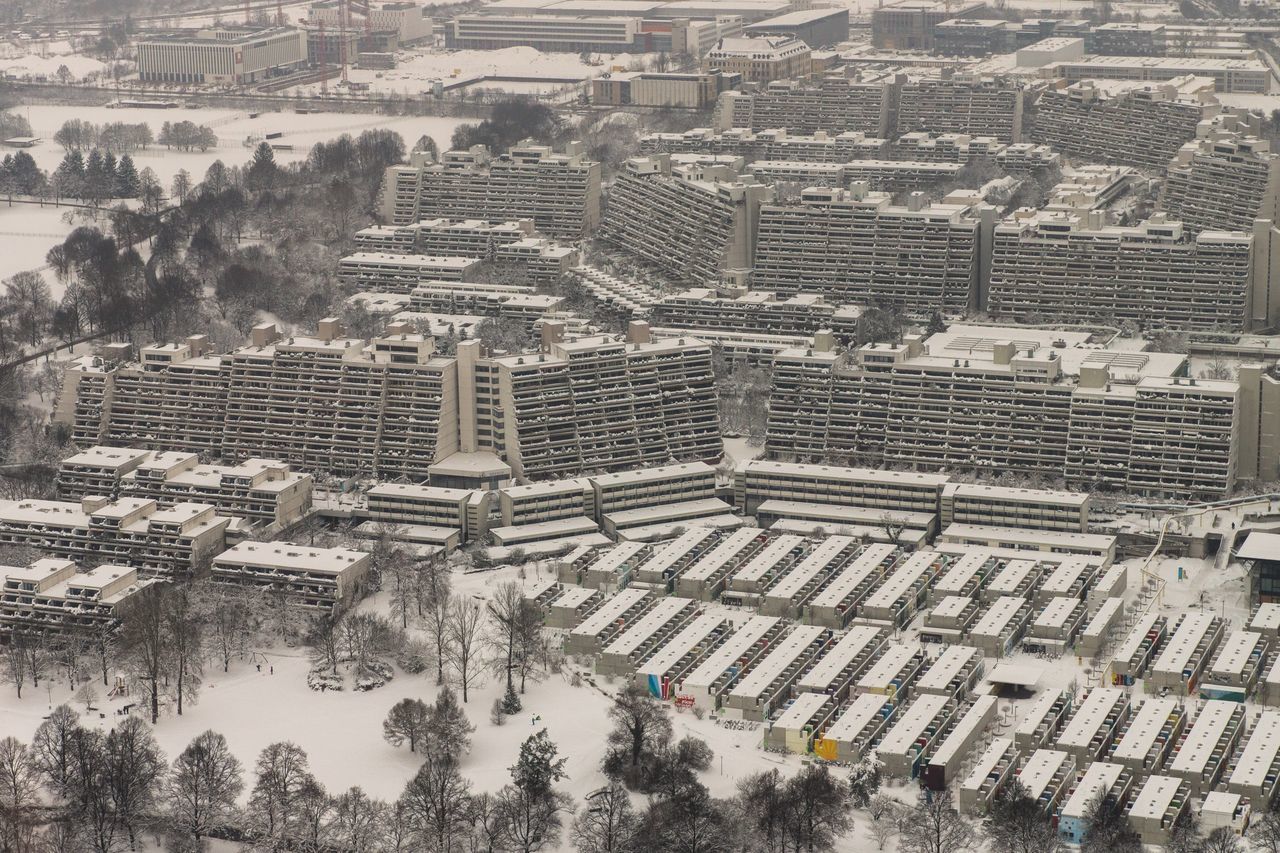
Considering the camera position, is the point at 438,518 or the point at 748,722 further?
the point at 438,518

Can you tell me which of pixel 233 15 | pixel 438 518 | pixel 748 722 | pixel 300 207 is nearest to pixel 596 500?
pixel 438 518

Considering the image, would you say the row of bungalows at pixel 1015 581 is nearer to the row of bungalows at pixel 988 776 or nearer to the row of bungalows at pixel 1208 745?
the row of bungalows at pixel 1208 745

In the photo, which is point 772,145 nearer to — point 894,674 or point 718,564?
point 718,564

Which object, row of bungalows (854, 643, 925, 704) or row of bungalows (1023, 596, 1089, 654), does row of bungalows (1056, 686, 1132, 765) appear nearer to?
row of bungalows (1023, 596, 1089, 654)

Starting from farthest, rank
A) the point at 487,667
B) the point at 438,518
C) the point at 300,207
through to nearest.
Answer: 1. the point at 300,207
2. the point at 438,518
3. the point at 487,667

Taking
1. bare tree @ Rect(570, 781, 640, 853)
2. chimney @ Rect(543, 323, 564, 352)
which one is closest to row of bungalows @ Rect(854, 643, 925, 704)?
bare tree @ Rect(570, 781, 640, 853)

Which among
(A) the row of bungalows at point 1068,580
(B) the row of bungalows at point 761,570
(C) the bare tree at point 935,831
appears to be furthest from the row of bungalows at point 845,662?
(C) the bare tree at point 935,831

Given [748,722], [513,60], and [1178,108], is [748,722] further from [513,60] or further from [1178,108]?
[513,60]
